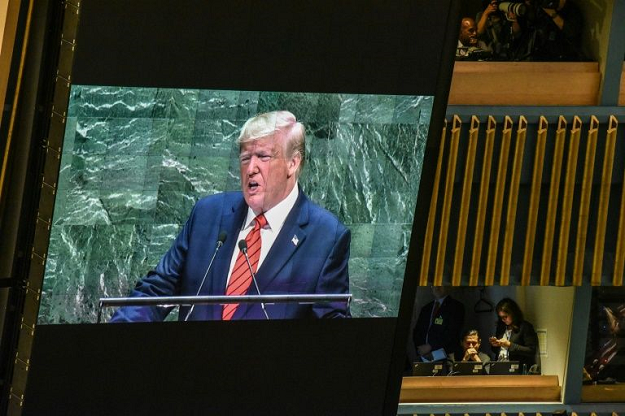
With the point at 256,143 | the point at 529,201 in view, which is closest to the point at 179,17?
the point at 256,143

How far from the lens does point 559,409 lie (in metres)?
8.69

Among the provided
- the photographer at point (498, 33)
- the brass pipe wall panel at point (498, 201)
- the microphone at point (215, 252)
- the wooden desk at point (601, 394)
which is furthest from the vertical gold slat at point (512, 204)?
the microphone at point (215, 252)

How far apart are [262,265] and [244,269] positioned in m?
0.07

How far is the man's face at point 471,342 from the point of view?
335 inches

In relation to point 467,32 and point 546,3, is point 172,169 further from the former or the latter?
point 546,3

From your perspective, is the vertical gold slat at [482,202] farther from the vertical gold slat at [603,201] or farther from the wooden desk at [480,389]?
the wooden desk at [480,389]

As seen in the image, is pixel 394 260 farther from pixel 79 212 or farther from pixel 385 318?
pixel 79 212

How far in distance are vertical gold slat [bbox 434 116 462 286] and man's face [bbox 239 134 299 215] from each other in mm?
2716

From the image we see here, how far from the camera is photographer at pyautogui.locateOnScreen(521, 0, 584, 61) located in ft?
26.6

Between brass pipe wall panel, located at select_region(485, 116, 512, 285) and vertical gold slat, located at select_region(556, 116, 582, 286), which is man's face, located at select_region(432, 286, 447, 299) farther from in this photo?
vertical gold slat, located at select_region(556, 116, 582, 286)

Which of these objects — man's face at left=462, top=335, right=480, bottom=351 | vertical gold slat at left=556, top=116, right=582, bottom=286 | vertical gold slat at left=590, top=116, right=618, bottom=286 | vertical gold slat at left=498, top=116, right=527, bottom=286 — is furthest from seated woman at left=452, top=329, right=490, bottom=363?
vertical gold slat at left=590, top=116, right=618, bottom=286

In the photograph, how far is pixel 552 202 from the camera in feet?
26.5

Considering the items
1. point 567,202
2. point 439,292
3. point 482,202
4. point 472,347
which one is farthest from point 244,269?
point 472,347

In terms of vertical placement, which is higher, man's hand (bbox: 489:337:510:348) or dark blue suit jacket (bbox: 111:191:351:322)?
dark blue suit jacket (bbox: 111:191:351:322)
